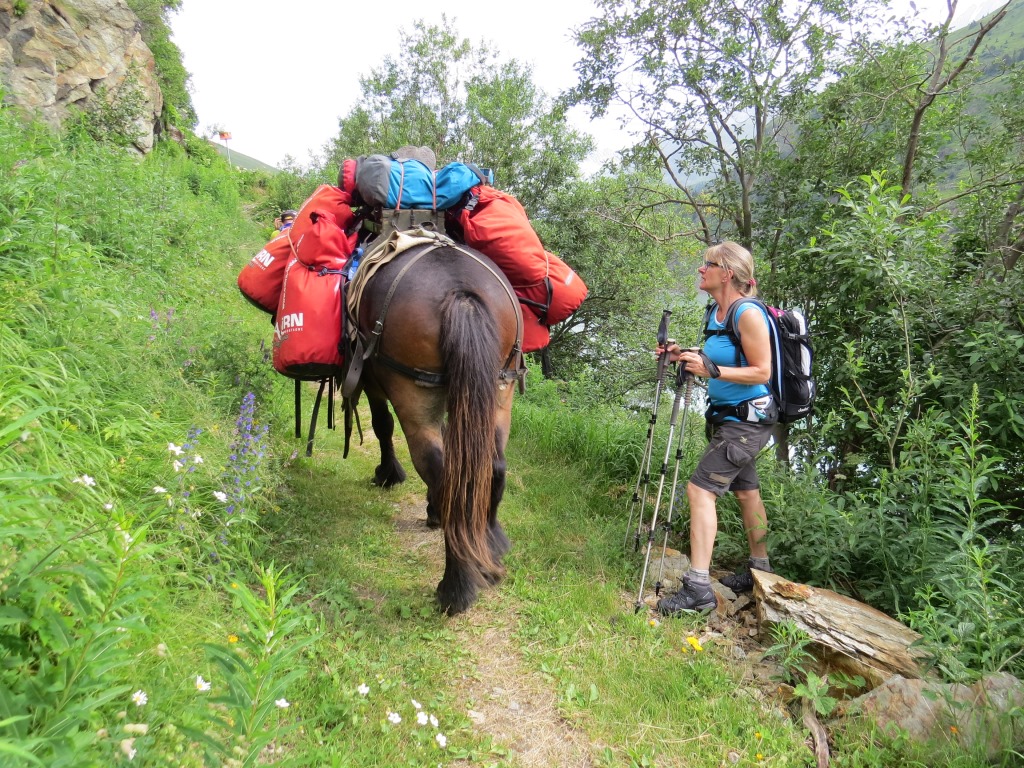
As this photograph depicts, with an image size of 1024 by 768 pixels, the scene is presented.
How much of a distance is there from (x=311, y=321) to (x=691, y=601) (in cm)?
276

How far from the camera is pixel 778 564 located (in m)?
3.31

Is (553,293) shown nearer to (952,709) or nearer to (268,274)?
(268,274)

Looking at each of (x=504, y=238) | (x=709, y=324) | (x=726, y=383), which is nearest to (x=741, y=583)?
(x=726, y=383)

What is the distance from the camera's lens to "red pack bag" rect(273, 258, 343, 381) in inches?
126

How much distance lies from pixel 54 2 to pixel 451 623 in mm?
13676

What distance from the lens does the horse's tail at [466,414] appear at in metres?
2.66

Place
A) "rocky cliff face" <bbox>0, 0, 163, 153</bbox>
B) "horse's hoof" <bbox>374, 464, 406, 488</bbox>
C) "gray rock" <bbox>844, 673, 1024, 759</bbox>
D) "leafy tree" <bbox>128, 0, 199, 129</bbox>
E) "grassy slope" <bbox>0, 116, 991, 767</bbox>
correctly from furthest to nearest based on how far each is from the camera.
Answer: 1. "leafy tree" <bbox>128, 0, 199, 129</bbox>
2. "rocky cliff face" <bbox>0, 0, 163, 153</bbox>
3. "horse's hoof" <bbox>374, 464, 406, 488</bbox>
4. "gray rock" <bbox>844, 673, 1024, 759</bbox>
5. "grassy slope" <bbox>0, 116, 991, 767</bbox>

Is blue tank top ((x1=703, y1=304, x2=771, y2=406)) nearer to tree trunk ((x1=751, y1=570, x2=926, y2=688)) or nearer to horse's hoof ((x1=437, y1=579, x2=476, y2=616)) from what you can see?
tree trunk ((x1=751, y1=570, x2=926, y2=688))

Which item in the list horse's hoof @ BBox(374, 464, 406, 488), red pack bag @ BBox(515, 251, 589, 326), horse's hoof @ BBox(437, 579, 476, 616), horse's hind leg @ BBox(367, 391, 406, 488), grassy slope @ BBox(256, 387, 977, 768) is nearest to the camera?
grassy slope @ BBox(256, 387, 977, 768)

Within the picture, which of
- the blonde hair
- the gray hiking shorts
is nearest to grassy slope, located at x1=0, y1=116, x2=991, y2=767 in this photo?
the gray hiking shorts

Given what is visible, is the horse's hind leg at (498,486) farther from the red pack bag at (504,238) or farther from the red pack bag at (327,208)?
the red pack bag at (327,208)

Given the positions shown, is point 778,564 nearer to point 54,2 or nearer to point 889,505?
point 889,505

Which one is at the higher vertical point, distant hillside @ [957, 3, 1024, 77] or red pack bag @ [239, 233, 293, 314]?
distant hillside @ [957, 3, 1024, 77]

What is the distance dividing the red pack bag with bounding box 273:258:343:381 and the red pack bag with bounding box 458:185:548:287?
34.9 inches
